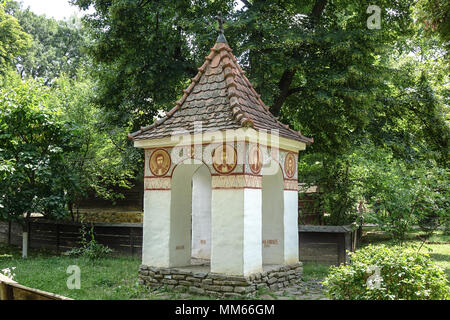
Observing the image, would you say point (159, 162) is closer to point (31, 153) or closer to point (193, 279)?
point (193, 279)

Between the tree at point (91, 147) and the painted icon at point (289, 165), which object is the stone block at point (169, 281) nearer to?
the painted icon at point (289, 165)

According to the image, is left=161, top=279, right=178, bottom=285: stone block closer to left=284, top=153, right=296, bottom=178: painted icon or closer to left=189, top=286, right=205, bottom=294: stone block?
left=189, top=286, right=205, bottom=294: stone block

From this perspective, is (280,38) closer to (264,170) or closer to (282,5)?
(282,5)

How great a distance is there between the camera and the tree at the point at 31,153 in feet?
44.7

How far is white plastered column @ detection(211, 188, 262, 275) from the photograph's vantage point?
812cm

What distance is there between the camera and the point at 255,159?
8.67m

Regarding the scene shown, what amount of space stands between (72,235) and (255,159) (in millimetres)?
10397

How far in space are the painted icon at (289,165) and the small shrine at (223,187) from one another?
0.08 feet

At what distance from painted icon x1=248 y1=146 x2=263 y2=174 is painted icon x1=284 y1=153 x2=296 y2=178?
53.9 inches

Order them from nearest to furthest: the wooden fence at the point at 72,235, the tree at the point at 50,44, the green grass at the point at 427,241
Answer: the wooden fence at the point at 72,235, the green grass at the point at 427,241, the tree at the point at 50,44

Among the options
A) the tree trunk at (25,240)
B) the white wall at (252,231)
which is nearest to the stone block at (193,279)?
the white wall at (252,231)
